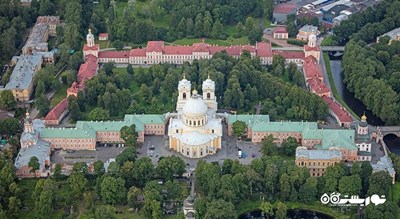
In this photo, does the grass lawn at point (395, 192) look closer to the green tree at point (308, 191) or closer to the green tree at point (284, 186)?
the green tree at point (308, 191)

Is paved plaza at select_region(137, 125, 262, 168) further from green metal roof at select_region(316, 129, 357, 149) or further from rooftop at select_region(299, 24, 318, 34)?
rooftop at select_region(299, 24, 318, 34)

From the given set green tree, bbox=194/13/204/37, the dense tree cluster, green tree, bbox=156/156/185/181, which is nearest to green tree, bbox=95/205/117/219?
green tree, bbox=156/156/185/181

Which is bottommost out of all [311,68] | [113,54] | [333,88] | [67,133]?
[333,88]

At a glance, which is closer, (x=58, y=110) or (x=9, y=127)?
(x=9, y=127)

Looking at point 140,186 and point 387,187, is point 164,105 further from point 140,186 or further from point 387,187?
point 387,187

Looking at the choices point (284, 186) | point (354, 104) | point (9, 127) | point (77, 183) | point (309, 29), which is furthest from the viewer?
point (309, 29)

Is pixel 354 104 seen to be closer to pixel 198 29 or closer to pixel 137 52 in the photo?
pixel 198 29

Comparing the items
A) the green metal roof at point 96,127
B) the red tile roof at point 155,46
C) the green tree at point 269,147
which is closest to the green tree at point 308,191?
the green tree at point 269,147

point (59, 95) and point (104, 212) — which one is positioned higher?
point (104, 212)

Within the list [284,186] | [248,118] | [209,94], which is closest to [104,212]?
[284,186]
